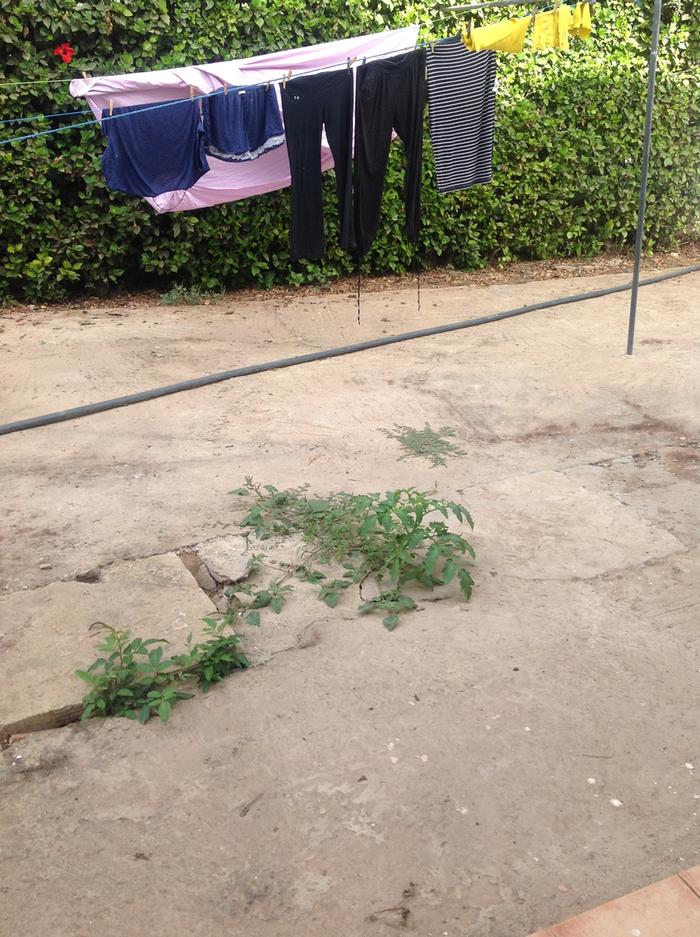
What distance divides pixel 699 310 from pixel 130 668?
6.03m

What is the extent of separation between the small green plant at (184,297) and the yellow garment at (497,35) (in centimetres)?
304

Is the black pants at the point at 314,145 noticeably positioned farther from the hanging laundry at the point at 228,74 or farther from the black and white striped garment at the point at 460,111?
the black and white striped garment at the point at 460,111

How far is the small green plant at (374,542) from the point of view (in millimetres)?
3643

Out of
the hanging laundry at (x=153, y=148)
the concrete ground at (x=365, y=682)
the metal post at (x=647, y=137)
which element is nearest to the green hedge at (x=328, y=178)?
the hanging laundry at (x=153, y=148)

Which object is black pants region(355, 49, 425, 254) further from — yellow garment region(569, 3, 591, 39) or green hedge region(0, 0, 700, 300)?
green hedge region(0, 0, 700, 300)

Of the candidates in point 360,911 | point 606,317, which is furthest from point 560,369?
point 360,911

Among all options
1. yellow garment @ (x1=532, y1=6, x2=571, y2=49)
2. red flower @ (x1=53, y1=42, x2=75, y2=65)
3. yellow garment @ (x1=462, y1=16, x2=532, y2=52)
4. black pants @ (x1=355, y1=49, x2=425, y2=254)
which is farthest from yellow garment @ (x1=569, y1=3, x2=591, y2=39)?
red flower @ (x1=53, y1=42, x2=75, y2=65)

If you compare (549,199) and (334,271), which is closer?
(334,271)

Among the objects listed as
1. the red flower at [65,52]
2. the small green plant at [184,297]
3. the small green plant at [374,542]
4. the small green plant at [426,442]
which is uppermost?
the red flower at [65,52]

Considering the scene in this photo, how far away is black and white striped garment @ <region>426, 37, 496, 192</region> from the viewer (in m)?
5.98

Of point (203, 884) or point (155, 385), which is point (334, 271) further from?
point (203, 884)

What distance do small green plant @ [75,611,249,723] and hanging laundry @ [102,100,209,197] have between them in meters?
3.60

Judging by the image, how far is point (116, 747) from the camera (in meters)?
2.88

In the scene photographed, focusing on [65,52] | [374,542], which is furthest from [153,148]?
[374,542]
